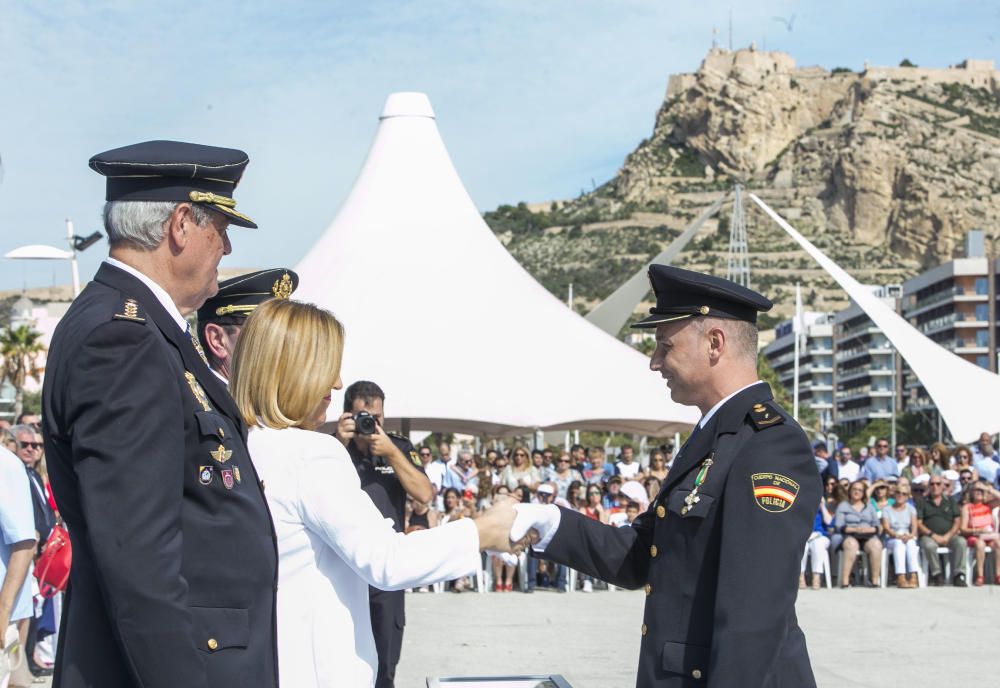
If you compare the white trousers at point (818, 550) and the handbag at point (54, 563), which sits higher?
the handbag at point (54, 563)

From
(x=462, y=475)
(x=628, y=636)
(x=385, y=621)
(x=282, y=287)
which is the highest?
(x=282, y=287)

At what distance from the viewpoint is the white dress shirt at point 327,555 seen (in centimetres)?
267

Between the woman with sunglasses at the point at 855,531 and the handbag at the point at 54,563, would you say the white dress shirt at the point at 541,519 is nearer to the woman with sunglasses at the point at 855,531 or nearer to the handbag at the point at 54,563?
the handbag at the point at 54,563

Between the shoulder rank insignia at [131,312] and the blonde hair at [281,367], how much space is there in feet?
1.45

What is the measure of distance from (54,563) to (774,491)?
4738mm

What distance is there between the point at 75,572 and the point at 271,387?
0.60m

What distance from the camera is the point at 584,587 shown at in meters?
14.5

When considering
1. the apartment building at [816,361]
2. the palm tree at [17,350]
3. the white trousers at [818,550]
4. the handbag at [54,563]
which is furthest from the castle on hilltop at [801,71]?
the handbag at [54,563]

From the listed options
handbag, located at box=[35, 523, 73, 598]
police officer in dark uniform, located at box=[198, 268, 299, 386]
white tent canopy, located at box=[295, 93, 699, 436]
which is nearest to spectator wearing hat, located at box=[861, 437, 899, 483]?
white tent canopy, located at box=[295, 93, 699, 436]

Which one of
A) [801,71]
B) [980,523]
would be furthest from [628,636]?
[801,71]

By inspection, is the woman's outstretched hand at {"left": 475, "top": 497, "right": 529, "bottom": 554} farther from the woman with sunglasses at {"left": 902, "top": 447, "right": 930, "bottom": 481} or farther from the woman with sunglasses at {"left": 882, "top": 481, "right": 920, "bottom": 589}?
the woman with sunglasses at {"left": 902, "top": 447, "right": 930, "bottom": 481}

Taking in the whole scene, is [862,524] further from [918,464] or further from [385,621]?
[385,621]

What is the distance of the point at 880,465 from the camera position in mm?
16516

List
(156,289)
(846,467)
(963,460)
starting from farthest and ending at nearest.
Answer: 1. (846,467)
2. (963,460)
3. (156,289)
